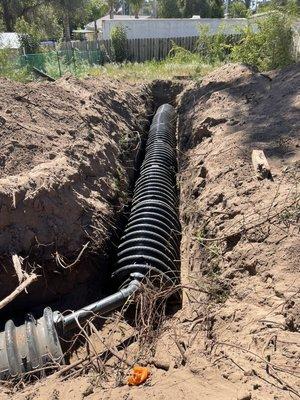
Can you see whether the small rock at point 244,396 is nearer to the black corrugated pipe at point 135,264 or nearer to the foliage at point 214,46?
the black corrugated pipe at point 135,264

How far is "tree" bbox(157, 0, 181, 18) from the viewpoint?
4112 centimetres

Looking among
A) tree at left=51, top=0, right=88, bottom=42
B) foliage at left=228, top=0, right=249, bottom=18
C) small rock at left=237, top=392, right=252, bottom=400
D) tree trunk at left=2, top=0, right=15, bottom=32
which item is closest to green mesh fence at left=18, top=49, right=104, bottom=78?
foliage at left=228, top=0, right=249, bottom=18

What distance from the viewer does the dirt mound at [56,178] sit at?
466 centimetres

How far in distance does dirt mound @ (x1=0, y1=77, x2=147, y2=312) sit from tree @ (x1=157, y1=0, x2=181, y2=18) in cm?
3746

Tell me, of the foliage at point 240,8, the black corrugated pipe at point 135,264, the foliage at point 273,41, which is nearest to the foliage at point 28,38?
the foliage at point 240,8

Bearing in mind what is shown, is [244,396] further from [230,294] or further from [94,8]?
[94,8]

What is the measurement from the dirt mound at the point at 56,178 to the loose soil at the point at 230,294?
0.98m

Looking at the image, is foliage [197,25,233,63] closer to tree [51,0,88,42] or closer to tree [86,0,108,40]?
tree [51,0,88,42]

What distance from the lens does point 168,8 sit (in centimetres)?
4138

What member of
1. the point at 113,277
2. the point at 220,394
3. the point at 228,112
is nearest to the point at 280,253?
the point at 220,394

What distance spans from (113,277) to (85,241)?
23.2 inches

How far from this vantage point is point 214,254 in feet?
14.4

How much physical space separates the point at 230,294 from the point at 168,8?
140 feet

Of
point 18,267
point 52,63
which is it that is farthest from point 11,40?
point 18,267
